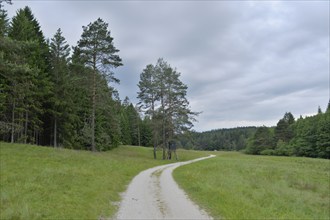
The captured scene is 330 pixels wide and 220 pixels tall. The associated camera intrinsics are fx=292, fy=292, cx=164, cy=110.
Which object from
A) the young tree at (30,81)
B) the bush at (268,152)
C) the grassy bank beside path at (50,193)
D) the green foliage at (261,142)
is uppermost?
the young tree at (30,81)

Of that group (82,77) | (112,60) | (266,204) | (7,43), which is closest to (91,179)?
(266,204)

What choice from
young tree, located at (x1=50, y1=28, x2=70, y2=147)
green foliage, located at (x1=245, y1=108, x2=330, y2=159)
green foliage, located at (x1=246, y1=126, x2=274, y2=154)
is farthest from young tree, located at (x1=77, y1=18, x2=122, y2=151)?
green foliage, located at (x1=246, y1=126, x2=274, y2=154)

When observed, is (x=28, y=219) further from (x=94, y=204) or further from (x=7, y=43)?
(x=7, y=43)

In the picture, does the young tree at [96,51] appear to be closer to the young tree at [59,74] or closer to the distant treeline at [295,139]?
the young tree at [59,74]

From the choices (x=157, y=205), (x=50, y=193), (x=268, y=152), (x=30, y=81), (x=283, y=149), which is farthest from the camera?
(x=268, y=152)

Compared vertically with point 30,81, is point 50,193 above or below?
below

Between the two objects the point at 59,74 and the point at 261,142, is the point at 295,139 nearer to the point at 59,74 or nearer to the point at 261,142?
the point at 261,142

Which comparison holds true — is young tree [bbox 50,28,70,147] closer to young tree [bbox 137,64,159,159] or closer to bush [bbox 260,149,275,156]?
young tree [bbox 137,64,159,159]

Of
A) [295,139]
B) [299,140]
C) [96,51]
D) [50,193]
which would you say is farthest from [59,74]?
[295,139]

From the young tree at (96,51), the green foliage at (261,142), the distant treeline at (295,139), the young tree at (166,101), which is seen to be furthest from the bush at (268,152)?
the young tree at (96,51)

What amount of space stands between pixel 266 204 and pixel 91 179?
848cm

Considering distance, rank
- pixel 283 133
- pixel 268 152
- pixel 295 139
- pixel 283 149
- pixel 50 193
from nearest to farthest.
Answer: pixel 50 193, pixel 283 149, pixel 295 139, pixel 268 152, pixel 283 133

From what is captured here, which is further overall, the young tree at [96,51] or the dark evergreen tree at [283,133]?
the dark evergreen tree at [283,133]

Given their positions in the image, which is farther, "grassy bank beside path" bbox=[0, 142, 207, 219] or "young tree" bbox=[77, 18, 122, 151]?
"young tree" bbox=[77, 18, 122, 151]
